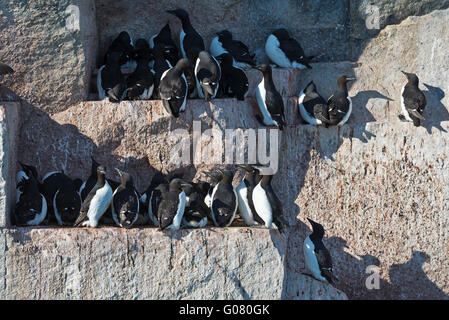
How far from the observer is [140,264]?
958 cm

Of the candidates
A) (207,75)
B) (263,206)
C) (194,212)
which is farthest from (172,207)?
(207,75)

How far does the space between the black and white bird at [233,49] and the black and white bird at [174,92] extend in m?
1.20

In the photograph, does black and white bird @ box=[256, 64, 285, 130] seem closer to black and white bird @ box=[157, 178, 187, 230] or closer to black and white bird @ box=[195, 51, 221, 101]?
black and white bird @ box=[195, 51, 221, 101]

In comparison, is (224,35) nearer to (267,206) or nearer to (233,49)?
(233,49)

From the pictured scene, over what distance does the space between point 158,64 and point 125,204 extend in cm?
226

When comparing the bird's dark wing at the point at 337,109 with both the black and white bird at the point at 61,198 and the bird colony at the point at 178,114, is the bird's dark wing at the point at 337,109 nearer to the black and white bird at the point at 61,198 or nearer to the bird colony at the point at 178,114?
the bird colony at the point at 178,114

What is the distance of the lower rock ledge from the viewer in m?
9.50

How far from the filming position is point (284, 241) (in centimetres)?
1012

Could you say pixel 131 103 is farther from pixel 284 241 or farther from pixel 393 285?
pixel 393 285

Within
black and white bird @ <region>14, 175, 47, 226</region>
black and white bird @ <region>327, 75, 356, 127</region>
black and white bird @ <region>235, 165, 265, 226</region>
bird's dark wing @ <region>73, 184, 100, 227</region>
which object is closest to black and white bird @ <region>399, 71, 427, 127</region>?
black and white bird @ <region>327, 75, 356, 127</region>

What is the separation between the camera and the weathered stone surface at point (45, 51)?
1068 centimetres

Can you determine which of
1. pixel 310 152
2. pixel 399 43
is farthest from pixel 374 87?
pixel 310 152

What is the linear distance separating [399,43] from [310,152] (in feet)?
6.57
